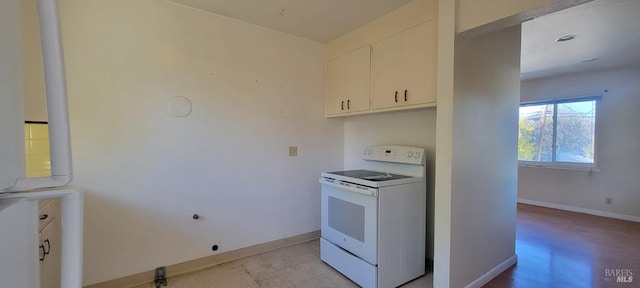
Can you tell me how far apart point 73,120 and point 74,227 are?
1.97m

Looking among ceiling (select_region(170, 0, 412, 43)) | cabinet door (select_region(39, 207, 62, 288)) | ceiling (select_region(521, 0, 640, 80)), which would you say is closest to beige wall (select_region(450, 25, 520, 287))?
ceiling (select_region(521, 0, 640, 80))

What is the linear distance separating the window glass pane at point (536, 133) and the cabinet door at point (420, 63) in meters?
4.17

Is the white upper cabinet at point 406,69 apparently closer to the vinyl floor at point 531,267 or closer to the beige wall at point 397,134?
the beige wall at point 397,134

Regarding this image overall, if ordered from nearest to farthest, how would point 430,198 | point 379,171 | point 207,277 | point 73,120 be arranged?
point 73,120 < point 207,277 < point 430,198 < point 379,171

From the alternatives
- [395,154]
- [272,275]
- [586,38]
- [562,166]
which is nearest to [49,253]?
[272,275]

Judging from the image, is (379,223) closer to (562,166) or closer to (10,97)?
(10,97)

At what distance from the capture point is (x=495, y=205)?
2410 millimetres

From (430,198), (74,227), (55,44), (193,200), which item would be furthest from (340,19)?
(74,227)

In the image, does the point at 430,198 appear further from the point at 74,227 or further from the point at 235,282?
the point at 74,227

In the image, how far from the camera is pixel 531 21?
2650mm

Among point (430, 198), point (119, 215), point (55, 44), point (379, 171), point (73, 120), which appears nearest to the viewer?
point (55, 44)

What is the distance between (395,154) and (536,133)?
4333mm

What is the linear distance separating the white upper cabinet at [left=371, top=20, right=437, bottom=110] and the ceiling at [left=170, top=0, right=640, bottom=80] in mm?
317

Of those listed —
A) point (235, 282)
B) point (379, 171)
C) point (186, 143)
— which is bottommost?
point (235, 282)
